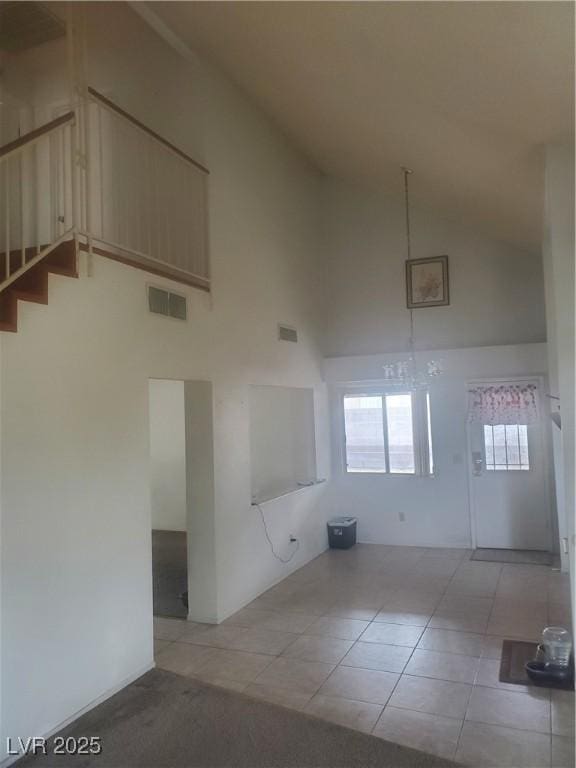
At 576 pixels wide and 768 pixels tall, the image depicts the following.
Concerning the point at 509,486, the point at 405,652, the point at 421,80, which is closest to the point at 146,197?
the point at 421,80

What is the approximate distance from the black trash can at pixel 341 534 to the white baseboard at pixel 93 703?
3487 millimetres

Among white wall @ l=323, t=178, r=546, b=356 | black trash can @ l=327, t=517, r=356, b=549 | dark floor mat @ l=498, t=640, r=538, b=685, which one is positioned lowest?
dark floor mat @ l=498, t=640, r=538, b=685

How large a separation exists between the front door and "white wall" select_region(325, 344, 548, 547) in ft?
0.50

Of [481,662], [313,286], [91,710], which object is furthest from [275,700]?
[313,286]

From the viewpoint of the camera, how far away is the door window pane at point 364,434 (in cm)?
725

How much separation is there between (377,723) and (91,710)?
169cm

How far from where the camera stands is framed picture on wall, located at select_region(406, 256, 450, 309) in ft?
22.7

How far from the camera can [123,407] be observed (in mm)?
3715

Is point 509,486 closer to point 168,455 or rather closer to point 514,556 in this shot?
point 514,556

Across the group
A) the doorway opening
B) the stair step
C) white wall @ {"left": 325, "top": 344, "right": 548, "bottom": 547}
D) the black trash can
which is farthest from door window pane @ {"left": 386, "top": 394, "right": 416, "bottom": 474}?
the stair step

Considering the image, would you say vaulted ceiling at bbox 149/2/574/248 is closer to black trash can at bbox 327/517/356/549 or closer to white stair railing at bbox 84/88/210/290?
white stair railing at bbox 84/88/210/290

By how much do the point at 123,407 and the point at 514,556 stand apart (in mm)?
4911

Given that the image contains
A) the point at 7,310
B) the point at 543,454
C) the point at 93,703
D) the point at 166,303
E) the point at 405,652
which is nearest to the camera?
the point at 7,310

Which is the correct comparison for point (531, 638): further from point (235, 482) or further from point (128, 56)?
point (128, 56)
